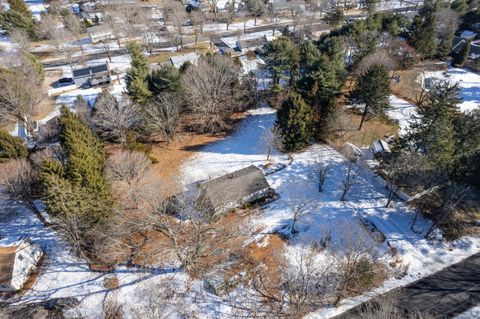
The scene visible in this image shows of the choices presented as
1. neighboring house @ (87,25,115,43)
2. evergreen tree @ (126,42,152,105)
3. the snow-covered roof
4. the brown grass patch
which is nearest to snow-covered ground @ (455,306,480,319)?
the snow-covered roof

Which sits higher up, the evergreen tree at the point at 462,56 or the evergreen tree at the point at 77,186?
the evergreen tree at the point at 462,56

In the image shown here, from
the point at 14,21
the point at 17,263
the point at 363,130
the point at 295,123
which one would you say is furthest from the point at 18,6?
the point at 363,130

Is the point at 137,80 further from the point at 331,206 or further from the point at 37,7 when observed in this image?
the point at 37,7

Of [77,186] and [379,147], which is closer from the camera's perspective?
[77,186]

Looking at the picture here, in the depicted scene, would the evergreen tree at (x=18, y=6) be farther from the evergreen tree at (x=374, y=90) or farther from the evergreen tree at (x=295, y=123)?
the evergreen tree at (x=374, y=90)

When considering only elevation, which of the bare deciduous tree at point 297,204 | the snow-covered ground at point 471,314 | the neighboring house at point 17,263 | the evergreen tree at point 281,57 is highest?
the evergreen tree at point 281,57

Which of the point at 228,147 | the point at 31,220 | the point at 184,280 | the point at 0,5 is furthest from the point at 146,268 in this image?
the point at 0,5

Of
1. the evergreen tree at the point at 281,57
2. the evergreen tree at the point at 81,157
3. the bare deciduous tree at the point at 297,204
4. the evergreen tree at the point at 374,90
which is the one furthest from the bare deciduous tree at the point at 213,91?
the evergreen tree at the point at 374,90
